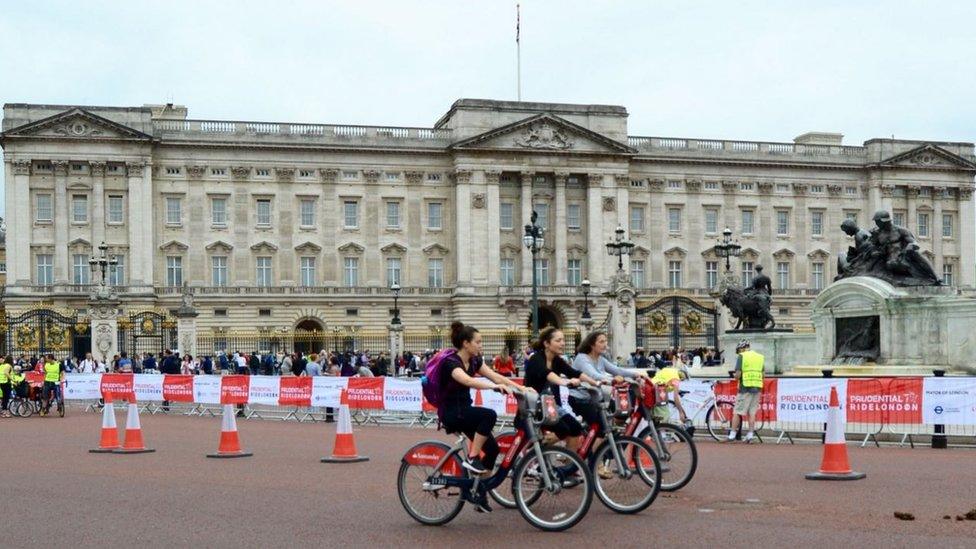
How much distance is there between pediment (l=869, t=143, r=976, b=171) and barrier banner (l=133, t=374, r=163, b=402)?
5783 cm

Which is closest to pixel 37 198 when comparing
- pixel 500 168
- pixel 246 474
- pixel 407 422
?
pixel 500 168

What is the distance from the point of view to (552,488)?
11.2 m

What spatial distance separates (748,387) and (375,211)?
175 ft

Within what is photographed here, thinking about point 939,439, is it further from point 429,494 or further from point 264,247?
point 264,247

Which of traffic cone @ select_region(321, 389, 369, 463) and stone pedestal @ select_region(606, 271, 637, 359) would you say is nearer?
traffic cone @ select_region(321, 389, 369, 463)

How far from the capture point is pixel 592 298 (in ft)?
242

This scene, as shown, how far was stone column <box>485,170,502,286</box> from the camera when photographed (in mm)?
73688

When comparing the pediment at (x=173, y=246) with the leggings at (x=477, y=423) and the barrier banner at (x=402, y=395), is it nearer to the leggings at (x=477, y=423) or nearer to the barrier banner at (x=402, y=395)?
the barrier banner at (x=402, y=395)

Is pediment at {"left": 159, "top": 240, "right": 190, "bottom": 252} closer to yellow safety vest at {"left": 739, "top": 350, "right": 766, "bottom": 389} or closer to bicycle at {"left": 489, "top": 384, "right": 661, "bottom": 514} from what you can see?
yellow safety vest at {"left": 739, "top": 350, "right": 766, "bottom": 389}

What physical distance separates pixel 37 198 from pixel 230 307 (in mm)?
11521

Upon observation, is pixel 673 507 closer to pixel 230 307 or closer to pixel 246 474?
pixel 246 474

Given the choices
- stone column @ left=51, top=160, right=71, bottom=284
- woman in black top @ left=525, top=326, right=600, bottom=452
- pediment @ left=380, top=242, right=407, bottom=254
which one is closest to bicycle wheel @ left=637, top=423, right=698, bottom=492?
woman in black top @ left=525, top=326, right=600, bottom=452

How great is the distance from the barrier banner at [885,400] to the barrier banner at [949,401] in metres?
0.13

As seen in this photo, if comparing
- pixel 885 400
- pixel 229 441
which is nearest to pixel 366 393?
pixel 229 441
